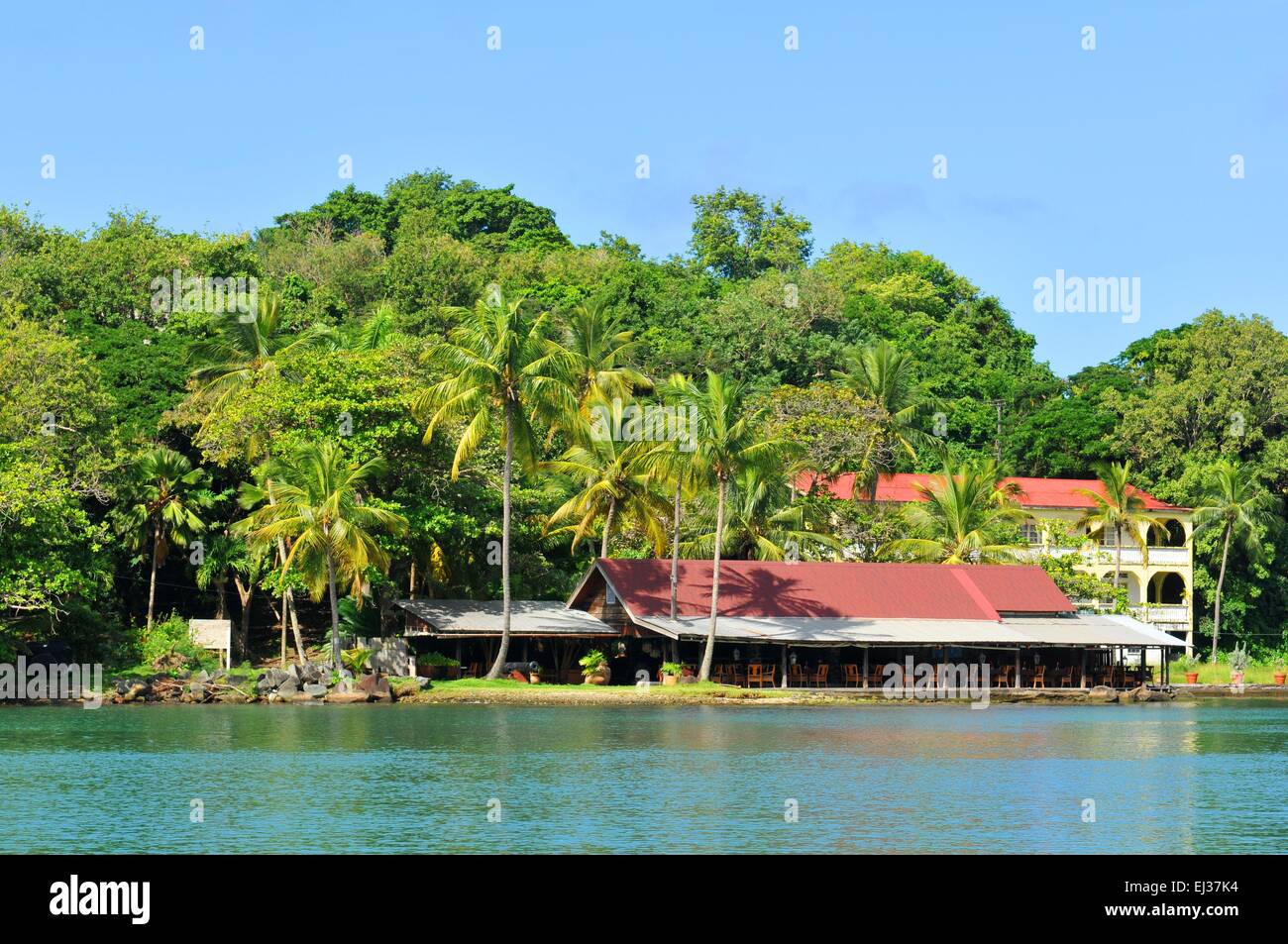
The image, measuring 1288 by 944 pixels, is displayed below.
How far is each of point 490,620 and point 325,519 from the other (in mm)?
7357

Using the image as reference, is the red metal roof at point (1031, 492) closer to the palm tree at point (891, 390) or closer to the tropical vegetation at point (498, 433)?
the tropical vegetation at point (498, 433)

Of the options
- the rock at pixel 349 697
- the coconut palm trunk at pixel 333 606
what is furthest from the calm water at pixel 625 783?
the coconut palm trunk at pixel 333 606

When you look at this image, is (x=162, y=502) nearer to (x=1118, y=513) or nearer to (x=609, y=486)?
(x=609, y=486)

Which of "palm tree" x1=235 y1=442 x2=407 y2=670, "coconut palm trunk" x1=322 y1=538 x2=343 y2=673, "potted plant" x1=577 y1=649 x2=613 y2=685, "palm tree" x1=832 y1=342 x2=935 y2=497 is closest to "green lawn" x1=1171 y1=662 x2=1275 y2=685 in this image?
"palm tree" x1=832 y1=342 x2=935 y2=497

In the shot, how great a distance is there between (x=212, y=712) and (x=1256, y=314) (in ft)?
164

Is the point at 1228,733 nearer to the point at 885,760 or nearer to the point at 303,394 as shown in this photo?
the point at 885,760

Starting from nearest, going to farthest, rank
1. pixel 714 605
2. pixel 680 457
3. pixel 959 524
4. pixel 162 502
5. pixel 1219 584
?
pixel 680 457, pixel 714 605, pixel 162 502, pixel 959 524, pixel 1219 584

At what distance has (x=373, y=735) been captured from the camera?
33.5 meters

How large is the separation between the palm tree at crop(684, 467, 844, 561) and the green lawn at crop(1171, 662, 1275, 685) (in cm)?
1464

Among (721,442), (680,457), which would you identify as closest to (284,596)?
(680,457)

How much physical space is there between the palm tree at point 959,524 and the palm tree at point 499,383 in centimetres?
1585

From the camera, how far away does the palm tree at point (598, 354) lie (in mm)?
55125

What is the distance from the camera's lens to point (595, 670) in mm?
47594

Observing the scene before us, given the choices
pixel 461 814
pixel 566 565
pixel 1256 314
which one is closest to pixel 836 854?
pixel 461 814
